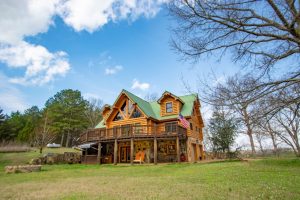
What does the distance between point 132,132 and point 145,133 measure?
1.27 metres

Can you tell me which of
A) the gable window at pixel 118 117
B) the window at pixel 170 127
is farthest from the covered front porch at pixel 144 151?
the gable window at pixel 118 117

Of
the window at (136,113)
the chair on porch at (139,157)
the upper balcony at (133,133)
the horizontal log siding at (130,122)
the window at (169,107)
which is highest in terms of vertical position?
the window at (169,107)

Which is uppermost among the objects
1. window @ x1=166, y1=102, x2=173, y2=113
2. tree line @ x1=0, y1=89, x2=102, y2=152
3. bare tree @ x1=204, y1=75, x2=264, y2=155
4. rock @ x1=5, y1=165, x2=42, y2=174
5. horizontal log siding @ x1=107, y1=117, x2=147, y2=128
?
tree line @ x1=0, y1=89, x2=102, y2=152

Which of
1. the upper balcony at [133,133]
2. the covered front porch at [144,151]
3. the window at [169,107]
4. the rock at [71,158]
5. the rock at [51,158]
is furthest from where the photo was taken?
the window at [169,107]

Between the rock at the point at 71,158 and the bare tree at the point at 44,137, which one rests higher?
the bare tree at the point at 44,137

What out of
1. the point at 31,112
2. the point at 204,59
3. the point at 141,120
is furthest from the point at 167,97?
the point at 31,112

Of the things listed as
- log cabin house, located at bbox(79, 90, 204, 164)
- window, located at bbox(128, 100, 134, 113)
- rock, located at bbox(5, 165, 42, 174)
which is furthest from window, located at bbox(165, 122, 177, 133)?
rock, located at bbox(5, 165, 42, 174)

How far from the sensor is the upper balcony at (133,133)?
19.8 m

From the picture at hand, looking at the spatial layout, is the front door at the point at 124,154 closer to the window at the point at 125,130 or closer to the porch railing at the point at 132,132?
the window at the point at 125,130

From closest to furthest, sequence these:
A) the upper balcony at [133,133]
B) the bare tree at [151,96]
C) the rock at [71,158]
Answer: the upper balcony at [133,133], the rock at [71,158], the bare tree at [151,96]

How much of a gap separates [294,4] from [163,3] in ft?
10.8

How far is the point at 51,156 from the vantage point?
20547 mm

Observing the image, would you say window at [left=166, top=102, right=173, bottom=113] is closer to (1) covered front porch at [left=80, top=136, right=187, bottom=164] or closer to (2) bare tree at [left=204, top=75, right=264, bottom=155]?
(1) covered front porch at [left=80, top=136, right=187, bottom=164]

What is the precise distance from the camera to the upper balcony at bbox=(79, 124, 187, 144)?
1975 cm
